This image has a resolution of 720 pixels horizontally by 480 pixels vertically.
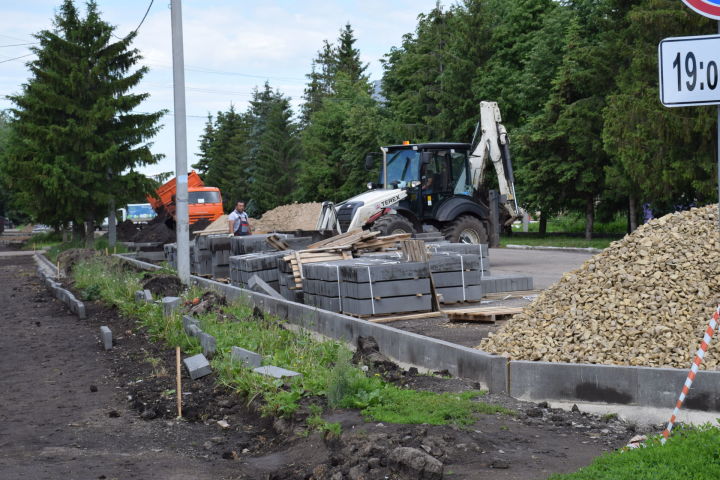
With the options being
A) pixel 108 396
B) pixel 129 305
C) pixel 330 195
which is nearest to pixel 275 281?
pixel 129 305

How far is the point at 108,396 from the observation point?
29.2 feet

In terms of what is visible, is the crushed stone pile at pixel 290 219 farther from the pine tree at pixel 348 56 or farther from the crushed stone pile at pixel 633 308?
the pine tree at pixel 348 56

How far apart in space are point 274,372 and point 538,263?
52.4 ft

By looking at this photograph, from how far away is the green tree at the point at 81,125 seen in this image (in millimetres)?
35219

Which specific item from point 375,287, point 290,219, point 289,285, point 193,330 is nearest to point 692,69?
point 375,287

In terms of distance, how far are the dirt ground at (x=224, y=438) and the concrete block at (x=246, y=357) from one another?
1.38ft

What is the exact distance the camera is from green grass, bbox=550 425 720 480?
4668 mm

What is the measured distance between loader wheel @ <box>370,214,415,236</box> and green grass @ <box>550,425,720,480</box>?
15.2 metres

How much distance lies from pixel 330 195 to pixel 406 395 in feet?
179

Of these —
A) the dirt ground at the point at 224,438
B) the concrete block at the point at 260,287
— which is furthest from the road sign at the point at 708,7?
the concrete block at the point at 260,287

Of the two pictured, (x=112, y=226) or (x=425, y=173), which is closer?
(x=425, y=173)

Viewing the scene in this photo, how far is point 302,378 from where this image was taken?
816 cm

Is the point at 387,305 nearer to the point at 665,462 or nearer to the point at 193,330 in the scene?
the point at 193,330

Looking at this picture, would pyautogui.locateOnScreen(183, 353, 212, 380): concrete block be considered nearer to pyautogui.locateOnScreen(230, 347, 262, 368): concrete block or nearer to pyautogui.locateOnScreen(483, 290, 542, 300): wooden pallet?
pyautogui.locateOnScreen(230, 347, 262, 368): concrete block
